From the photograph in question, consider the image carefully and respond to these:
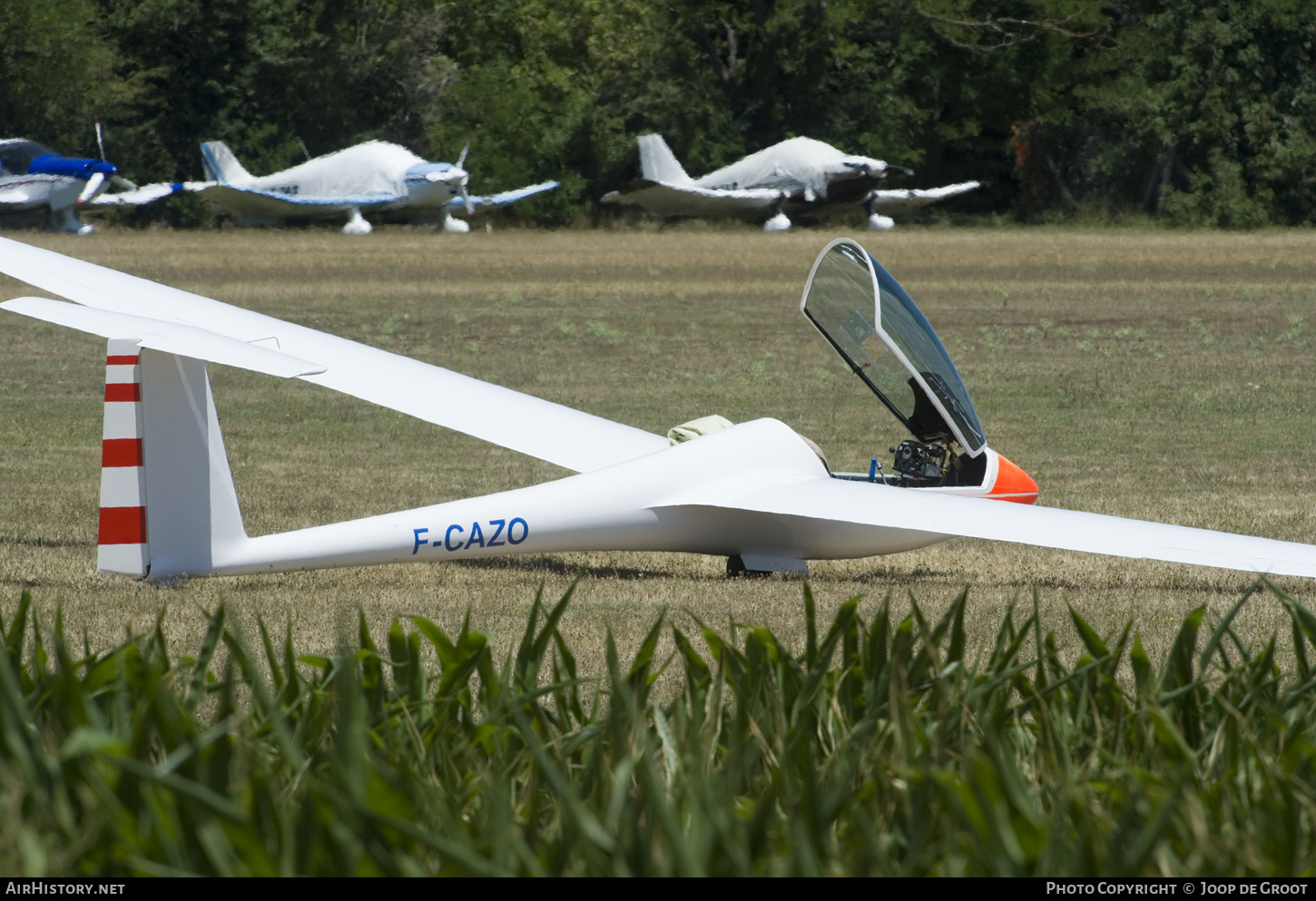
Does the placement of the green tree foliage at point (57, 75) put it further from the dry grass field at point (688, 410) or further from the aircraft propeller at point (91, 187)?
the dry grass field at point (688, 410)

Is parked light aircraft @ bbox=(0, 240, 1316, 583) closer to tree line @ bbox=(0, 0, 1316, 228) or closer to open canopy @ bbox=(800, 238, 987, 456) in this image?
open canopy @ bbox=(800, 238, 987, 456)

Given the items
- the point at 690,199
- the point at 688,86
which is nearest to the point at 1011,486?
the point at 690,199

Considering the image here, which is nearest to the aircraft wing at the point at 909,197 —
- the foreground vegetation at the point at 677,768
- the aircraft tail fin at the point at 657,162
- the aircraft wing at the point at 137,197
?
the aircraft tail fin at the point at 657,162

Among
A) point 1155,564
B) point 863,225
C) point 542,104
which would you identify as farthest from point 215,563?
point 542,104

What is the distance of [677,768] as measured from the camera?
3.86 m

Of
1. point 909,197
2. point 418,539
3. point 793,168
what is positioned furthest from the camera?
point 909,197

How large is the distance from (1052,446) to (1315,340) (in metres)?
10.6

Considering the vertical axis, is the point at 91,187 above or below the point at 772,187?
below

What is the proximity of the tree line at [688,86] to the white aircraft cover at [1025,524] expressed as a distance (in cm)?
5555

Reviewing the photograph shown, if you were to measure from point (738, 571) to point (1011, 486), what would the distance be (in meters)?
1.92

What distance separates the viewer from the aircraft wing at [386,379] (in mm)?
10133

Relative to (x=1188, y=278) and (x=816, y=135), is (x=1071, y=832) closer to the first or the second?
(x=1188, y=278)

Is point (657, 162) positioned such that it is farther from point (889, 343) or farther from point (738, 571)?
point (738, 571)

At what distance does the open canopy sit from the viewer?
934 centimetres
